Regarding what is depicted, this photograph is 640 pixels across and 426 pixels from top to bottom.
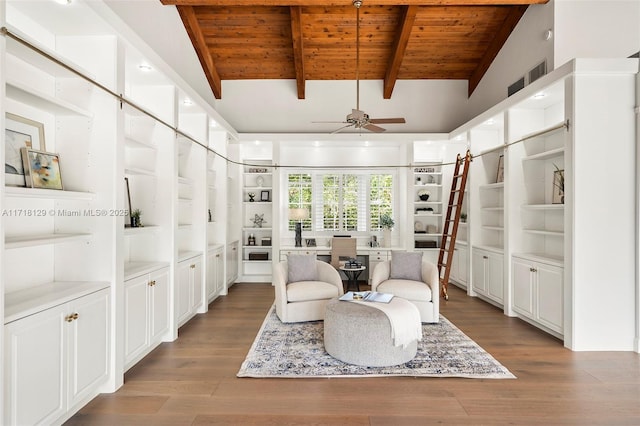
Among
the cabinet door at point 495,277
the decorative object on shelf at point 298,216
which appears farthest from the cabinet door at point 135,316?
the cabinet door at point 495,277

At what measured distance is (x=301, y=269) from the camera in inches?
195

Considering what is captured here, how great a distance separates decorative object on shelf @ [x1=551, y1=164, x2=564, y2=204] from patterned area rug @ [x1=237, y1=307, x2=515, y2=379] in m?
2.19

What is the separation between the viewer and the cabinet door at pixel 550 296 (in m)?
3.93

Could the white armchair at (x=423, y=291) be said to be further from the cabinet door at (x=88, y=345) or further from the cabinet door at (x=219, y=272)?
the cabinet door at (x=88, y=345)

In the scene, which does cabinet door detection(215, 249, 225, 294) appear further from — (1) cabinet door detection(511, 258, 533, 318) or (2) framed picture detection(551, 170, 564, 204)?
(2) framed picture detection(551, 170, 564, 204)

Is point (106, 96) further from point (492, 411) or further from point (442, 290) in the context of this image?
point (442, 290)

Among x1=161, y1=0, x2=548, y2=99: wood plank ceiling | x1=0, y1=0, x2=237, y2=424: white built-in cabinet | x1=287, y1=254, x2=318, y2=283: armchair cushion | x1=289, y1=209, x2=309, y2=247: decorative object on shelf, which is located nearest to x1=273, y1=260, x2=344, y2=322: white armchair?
x1=287, y1=254, x2=318, y2=283: armchair cushion

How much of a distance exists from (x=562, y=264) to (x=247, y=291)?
4844 mm

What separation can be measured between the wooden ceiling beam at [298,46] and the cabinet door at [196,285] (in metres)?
3.92

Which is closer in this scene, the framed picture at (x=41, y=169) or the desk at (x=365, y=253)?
the framed picture at (x=41, y=169)

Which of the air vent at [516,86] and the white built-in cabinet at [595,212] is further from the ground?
the air vent at [516,86]

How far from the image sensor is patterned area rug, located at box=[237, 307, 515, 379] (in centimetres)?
314

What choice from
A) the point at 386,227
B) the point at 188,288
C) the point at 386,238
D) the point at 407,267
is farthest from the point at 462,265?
the point at 188,288

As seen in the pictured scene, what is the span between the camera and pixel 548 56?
15.5 feet
